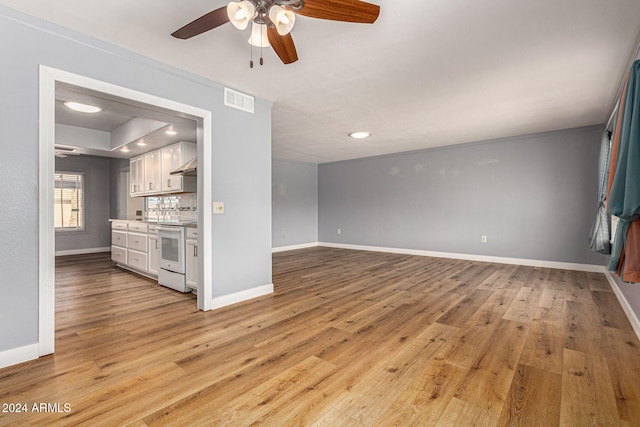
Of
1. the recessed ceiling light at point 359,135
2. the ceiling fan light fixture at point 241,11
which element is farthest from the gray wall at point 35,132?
the recessed ceiling light at point 359,135

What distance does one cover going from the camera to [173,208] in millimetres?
5250

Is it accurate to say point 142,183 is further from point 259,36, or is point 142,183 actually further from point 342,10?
point 342,10

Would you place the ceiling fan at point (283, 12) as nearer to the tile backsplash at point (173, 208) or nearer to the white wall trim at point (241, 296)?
the white wall trim at point (241, 296)

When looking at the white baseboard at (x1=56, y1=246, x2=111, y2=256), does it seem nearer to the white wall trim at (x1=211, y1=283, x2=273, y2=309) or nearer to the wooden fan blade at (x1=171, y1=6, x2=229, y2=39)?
the white wall trim at (x1=211, y1=283, x2=273, y2=309)

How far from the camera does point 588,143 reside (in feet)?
16.1

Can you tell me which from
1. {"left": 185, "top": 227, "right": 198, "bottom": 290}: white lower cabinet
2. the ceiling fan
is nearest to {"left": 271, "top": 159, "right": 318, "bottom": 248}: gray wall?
{"left": 185, "top": 227, "right": 198, "bottom": 290}: white lower cabinet

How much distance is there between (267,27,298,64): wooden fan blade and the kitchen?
1.45 metres

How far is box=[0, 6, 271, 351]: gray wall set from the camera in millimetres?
1987

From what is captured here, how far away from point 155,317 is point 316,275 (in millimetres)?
2418

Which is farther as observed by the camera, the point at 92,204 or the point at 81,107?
the point at 92,204

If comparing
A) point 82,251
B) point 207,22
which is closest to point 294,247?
point 82,251

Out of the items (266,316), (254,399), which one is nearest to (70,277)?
(266,316)

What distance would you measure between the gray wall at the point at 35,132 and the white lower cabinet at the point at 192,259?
61cm

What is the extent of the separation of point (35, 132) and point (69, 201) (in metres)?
6.50
